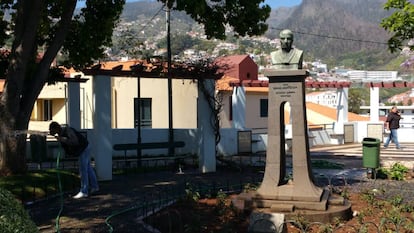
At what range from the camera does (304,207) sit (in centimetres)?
891

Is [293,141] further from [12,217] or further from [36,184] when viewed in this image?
[12,217]

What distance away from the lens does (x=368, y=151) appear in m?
13.1

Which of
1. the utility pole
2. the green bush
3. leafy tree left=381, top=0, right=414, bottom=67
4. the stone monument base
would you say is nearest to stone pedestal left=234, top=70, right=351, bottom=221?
the stone monument base

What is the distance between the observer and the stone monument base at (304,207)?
28.0 ft

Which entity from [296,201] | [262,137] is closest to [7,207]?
[296,201]

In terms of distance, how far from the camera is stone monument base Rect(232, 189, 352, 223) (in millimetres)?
8547

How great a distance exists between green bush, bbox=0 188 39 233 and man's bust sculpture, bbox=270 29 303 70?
6.48 meters

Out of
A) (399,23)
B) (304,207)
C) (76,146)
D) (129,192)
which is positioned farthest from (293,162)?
(76,146)

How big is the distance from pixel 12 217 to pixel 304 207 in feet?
20.3

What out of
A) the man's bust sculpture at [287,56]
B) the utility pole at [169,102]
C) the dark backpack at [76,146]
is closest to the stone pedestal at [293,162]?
the man's bust sculpture at [287,56]

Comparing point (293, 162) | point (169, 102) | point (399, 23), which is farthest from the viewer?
point (169, 102)

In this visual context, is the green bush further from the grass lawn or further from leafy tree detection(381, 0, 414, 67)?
leafy tree detection(381, 0, 414, 67)

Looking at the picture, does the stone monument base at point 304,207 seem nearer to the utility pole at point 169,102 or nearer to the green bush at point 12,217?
the green bush at point 12,217

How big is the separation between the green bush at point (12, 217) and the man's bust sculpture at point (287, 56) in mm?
6483
